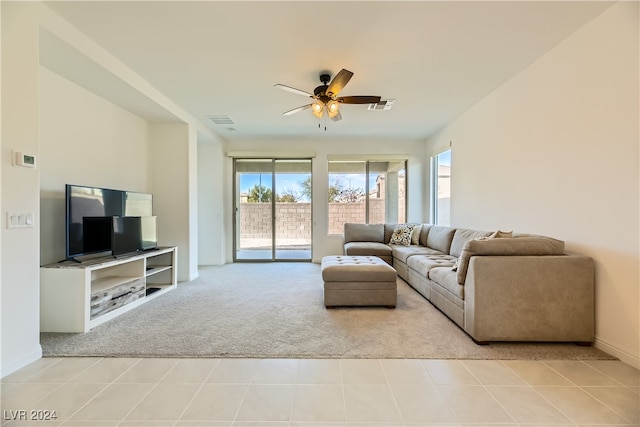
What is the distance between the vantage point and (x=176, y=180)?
4.16m

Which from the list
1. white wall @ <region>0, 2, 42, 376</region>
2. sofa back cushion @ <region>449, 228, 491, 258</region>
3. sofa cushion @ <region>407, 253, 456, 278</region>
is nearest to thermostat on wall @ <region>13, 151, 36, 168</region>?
white wall @ <region>0, 2, 42, 376</region>

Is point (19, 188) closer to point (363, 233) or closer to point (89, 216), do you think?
point (89, 216)

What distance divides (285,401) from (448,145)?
4620 millimetres

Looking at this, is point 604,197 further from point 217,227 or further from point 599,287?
point 217,227

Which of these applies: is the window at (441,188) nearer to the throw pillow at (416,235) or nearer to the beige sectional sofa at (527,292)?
the throw pillow at (416,235)

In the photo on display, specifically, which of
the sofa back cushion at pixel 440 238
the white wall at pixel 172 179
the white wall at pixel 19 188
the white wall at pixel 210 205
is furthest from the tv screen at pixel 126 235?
the sofa back cushion at pixel 440 238

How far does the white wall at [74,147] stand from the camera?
2656 mm

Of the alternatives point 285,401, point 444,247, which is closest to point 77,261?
point 285,401

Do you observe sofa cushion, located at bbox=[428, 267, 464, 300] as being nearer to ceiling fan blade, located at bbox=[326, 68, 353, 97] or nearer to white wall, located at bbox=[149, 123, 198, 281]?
ceiling fan blade, located at bbox=[326, 68, 353, 97]

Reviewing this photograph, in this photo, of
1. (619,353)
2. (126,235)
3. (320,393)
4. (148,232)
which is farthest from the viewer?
(148,232)

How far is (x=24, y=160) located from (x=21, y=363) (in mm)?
1410

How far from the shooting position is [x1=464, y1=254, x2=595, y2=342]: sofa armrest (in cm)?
216

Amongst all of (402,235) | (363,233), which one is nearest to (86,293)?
(363,233)

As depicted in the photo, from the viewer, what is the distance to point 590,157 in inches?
86.0
